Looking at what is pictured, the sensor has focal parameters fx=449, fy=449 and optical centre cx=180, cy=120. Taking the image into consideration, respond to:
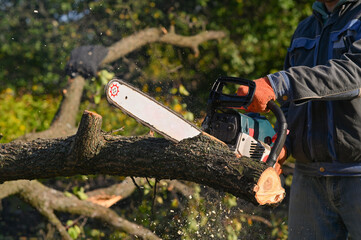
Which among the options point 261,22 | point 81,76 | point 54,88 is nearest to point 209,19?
point 261,22

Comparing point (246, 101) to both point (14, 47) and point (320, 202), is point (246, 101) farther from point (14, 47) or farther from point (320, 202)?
point (14, 47)

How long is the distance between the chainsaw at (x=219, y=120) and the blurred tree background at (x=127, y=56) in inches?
102

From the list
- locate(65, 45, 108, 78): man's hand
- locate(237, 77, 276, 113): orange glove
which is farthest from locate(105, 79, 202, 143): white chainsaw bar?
locate(65, 45, 108, 78): man's hand

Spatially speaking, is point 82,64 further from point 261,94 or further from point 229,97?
point 261,94

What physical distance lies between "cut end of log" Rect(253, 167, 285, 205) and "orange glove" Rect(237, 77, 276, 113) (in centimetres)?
25

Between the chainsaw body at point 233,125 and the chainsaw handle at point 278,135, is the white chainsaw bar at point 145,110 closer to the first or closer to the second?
the chainsaw body at point 233,125

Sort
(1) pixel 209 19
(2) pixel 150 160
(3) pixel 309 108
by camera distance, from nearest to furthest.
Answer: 1. (2) pixel 150 160
2. (3) pixel 309 108
3. (1) pixel 209 19

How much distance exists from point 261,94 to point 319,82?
0.79 ft

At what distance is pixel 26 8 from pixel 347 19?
5687 millimetres

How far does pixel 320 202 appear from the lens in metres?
2.07

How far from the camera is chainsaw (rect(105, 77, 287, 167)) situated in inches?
68.4

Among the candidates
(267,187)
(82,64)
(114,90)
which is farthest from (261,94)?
(82,64)

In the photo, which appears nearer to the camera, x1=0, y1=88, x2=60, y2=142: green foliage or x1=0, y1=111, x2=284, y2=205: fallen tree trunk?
x1=0, y1=111, x2=284, y2=205: fallen tree trunk

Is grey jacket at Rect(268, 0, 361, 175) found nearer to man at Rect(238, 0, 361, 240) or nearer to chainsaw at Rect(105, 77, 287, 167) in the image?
man at Rect(238, 0, 361, 240)
